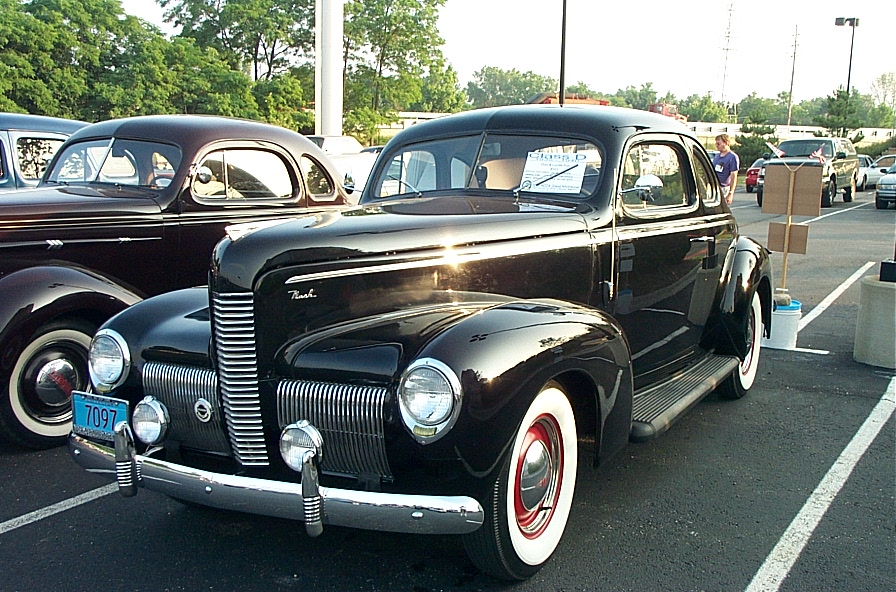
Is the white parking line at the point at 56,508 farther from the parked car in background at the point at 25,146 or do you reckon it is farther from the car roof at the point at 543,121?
the parked car in background at the point at 25,146

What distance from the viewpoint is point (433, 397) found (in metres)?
2.66

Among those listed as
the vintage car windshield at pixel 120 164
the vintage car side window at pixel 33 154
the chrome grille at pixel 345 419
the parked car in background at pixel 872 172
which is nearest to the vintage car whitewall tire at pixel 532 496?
the chrome grille at pixel 345 419

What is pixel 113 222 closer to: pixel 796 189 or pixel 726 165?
pixel 796 189

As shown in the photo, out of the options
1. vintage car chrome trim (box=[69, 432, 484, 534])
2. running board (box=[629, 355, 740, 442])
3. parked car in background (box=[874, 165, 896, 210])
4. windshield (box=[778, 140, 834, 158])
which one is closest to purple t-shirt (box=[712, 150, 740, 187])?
running board (box=[629, 355, 740, 442])

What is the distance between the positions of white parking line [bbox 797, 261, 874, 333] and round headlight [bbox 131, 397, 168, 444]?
610 cm

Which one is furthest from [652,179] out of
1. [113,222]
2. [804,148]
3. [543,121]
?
[804,148]

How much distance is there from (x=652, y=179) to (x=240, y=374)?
94.0 inches

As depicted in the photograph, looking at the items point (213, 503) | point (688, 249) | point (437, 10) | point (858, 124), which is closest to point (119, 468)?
point (213, 503)

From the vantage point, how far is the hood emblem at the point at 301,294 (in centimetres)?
291

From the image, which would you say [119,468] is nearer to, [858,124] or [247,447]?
[247,447]

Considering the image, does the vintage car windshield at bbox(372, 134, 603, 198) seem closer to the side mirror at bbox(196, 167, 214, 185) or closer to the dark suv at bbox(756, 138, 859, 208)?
the side mirror at bbox(196, 167, 214, 185)

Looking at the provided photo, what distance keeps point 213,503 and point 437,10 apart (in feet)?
133

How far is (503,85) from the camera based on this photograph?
136m

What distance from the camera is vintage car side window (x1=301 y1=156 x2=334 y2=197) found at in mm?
6512
